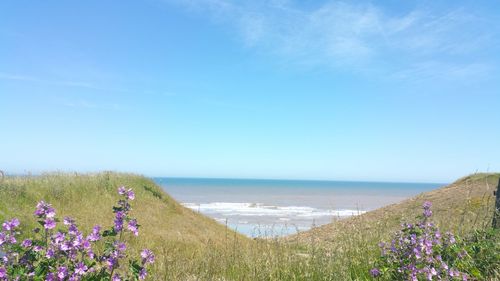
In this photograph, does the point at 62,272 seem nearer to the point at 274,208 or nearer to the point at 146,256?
the point at 146,256

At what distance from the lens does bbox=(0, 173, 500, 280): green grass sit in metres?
5.26

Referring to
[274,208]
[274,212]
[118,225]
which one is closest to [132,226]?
[118,225]

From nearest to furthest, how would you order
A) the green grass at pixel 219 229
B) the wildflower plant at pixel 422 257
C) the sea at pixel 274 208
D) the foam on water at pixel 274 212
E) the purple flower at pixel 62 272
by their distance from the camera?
the purple flower at pixel 62 272 < the wildflower plant at pixel 422 257 < the green grass at pixel 219 229 < the sea at pixel 274 208 < the foam on water at pixel 274 212

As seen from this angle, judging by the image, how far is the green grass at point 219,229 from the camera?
5.26 meters

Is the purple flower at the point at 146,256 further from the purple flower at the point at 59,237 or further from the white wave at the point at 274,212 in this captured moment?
the white wave at the point at 274,212

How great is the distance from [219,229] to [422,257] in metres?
14.4

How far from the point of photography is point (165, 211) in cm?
1684

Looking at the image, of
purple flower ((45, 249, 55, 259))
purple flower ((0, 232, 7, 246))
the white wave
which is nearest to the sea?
the white wave

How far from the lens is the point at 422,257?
4336mm

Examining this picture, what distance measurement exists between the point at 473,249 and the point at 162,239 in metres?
9.32

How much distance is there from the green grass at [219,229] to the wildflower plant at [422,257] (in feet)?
1.60

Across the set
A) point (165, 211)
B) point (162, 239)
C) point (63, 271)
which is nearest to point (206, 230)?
point (165, 211)

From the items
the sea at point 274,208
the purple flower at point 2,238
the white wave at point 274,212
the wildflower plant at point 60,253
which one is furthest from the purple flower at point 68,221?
the white wave at point 274,212

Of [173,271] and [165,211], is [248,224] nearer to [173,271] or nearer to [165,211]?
[165,211]
